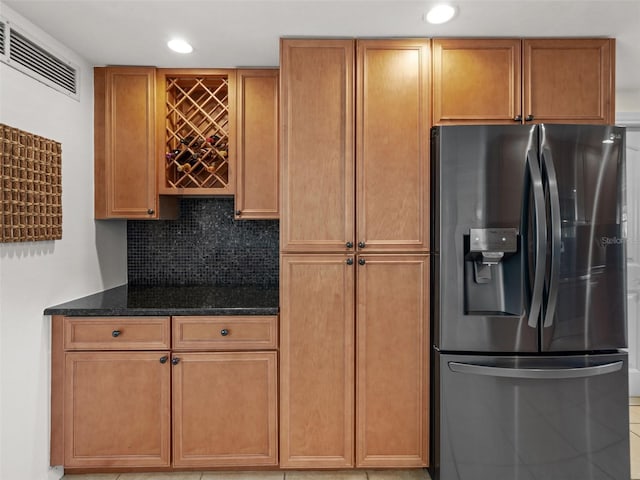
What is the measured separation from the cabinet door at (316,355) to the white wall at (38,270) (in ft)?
3.85

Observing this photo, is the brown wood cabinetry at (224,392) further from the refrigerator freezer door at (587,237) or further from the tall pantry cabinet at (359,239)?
the refrigerator freezer door at (587,237)

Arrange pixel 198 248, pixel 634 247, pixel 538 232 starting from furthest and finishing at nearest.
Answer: pixel 634 247
pixel 198 248
pixel 538 232

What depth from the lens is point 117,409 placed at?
88.0 inches

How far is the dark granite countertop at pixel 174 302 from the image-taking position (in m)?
2.22

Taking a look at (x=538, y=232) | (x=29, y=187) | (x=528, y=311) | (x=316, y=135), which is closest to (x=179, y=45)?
(x=316, y=135)

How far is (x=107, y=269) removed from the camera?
2.80 metres

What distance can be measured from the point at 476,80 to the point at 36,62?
216 centimetres

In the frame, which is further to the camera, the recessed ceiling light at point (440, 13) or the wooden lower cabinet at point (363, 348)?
the wooden lower cabinet at point (363, 348)

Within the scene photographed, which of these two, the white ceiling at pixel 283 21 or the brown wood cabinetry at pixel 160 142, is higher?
the white ceiling at pixel 283 21

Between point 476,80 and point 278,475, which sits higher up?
point 476,80

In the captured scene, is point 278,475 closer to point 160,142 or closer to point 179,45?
point 160,142

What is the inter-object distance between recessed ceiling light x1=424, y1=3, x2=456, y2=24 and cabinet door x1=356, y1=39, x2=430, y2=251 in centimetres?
23

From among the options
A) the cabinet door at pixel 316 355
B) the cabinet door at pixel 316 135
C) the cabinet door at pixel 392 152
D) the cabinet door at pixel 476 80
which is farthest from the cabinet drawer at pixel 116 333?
the cabinet door at pixel 476 80

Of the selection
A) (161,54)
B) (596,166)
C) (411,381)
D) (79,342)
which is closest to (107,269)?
(79,342)
